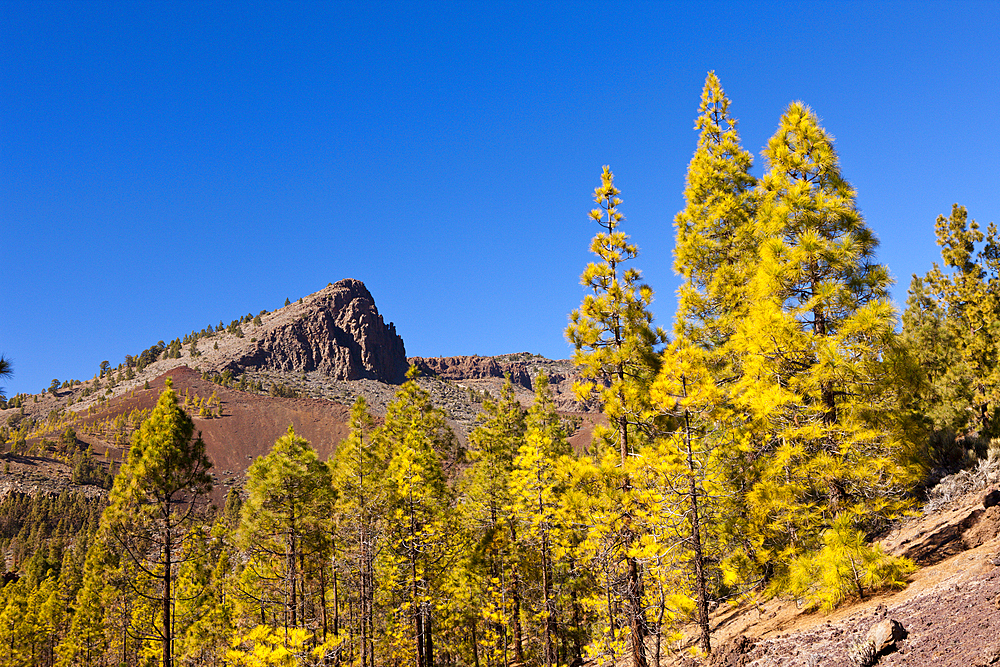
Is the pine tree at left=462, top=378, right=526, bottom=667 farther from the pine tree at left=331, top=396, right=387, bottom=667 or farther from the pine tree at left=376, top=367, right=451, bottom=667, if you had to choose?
the pine tree at left=331, top=396, right=387, bottom=667

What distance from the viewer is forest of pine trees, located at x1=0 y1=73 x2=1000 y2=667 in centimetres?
1150

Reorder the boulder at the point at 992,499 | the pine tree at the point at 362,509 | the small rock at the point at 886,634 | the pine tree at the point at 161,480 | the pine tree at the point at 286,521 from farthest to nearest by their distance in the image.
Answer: the pine tree at the point at 286,521, the pine tree at the point at 362,509, the pine tree at the point at 161,480, the boulder at the point at 992,499, the small rock at the point at 886,634

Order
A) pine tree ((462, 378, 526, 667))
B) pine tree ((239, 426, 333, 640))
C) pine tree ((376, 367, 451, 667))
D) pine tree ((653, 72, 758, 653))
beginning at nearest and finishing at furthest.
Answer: pine tree ((653, 72, 758, 653)) < pine tree ((376, 367, 451, 667)) < pine tree ((462, 378, 526, 667)) < pine tree ((239, 426, 333, 640))

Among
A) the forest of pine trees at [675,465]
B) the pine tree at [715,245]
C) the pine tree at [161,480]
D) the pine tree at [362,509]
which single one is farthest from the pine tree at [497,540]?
the pine tree at [161,480]

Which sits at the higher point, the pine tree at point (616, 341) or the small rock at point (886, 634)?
the pine tree at point (616, 341)

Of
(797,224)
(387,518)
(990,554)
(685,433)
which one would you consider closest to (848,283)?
(797,224)

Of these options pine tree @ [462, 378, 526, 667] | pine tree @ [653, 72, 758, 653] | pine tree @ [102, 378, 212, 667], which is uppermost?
pine tree @ [653, 72, 758, 653]

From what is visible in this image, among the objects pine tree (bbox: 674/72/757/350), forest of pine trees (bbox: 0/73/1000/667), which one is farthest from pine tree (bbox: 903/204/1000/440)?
pine tree (bbox: 674/72/757/350)

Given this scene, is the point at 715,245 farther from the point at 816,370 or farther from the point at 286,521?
the point at 286,521

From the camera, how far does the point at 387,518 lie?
65.3ft

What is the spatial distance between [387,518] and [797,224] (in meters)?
15.3

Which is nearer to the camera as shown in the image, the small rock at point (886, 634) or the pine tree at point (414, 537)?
the small rock at point (886, 634)

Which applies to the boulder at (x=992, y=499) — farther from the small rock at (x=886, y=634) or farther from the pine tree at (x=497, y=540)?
the pine tree at (x=497, y=540)

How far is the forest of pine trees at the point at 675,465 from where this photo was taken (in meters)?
11.5
